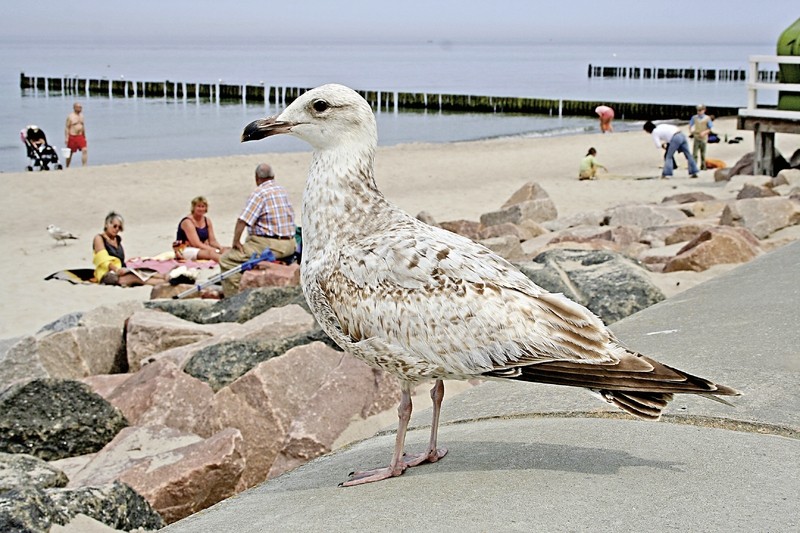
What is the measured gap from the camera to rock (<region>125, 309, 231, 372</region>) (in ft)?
25.0

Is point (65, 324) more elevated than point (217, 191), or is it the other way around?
point (217, 191)

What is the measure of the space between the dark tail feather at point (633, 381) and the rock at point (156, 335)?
494cm

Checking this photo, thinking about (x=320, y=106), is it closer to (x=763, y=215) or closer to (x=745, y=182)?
(x=763, y=215)

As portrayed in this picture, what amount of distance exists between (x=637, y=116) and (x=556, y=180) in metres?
28.7

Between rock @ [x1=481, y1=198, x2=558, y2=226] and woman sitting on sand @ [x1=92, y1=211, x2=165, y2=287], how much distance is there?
5.08 meters

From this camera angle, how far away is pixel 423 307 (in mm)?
3283

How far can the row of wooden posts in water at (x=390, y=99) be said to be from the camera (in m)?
50.4

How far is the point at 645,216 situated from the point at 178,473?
9656 mm

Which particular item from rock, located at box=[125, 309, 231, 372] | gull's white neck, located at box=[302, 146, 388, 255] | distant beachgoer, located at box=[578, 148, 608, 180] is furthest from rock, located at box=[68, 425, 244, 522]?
distant beachgoer, located at box=[578, 148, 608, 180]

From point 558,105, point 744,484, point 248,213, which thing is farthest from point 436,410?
point 558,105

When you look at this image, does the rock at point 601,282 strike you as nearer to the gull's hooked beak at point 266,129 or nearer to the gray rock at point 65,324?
the gull's hooked beak at point 266,129

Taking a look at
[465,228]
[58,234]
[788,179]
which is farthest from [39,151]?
[788,179]

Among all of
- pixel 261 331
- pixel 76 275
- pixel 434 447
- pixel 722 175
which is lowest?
pixel 76 275

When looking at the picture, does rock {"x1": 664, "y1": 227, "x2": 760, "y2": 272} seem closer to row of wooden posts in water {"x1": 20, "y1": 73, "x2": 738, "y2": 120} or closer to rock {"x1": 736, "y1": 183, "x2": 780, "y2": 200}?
rock {"x1": 736, "y1": 183, "x2": 780, "y2": 200}
